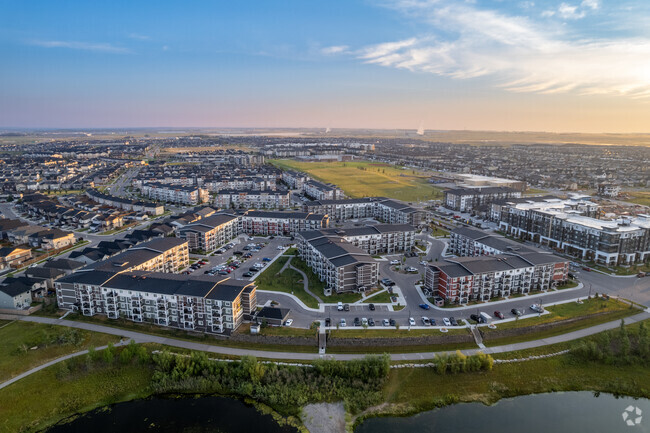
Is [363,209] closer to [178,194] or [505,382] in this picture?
[178,194]

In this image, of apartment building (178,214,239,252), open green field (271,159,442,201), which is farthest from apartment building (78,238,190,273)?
open green field (271,159,442,201)

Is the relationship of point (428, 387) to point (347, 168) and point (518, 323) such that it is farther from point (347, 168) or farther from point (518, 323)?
point (347, 168)

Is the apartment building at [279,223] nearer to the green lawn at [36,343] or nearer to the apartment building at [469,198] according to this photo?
the green lawn at [36,343]

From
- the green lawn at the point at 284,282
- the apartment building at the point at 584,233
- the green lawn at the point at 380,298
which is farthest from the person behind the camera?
the apartment building at the point at 584,233

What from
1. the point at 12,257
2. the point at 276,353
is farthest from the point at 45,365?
the point at 12,257

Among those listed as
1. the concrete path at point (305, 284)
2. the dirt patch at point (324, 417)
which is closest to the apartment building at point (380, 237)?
the concrete path at point (305, 284)

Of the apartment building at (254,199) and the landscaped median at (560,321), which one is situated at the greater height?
the apartment building at (254,199)
